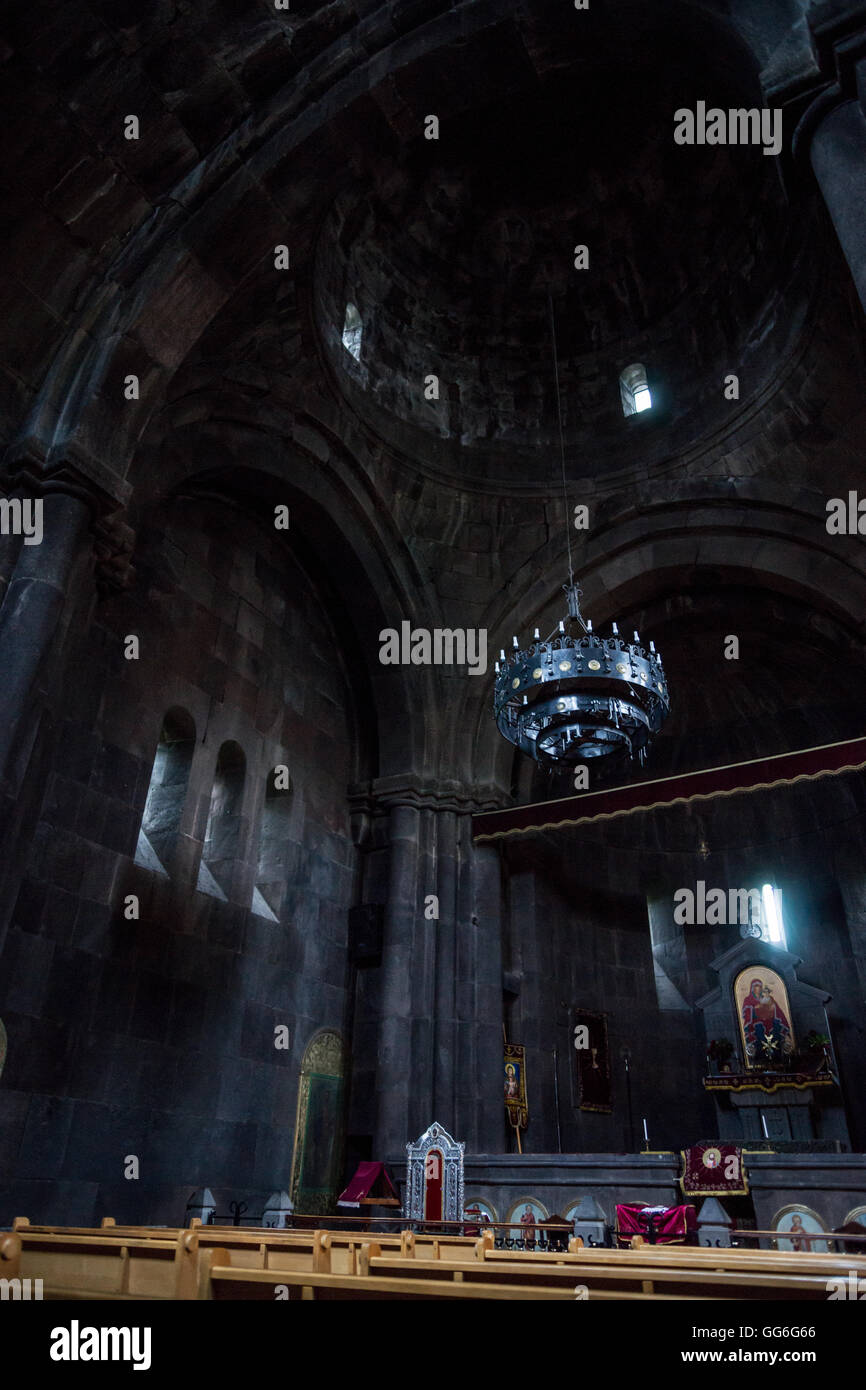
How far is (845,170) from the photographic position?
644 centimetres

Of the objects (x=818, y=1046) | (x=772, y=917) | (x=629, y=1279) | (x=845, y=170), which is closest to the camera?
(x=629, y=1279)

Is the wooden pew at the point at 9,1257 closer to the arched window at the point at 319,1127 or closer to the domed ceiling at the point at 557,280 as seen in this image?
the arched window at the point at 319,1127

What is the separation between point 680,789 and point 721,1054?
581 cm

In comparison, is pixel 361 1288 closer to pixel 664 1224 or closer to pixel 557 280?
pixel 664 1224

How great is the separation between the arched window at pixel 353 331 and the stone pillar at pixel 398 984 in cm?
758

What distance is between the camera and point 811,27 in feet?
21.8

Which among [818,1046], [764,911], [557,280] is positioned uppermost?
[557,280]

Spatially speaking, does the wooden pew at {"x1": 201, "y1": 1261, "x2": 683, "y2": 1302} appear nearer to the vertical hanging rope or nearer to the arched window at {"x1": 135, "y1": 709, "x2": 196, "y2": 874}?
the arched window at {"x1": 135, "y1": 709, "x2": 196, "y2": 874}

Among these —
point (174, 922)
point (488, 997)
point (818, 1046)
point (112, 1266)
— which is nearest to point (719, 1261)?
point (112, 1266)

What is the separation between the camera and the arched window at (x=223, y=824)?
10.9 metres

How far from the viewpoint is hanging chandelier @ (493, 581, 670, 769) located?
947 cm

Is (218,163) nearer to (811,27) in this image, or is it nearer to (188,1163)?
(811,27)

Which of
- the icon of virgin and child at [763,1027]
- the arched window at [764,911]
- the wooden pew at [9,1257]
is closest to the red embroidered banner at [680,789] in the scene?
the icon of virgin and child at [763,1027]

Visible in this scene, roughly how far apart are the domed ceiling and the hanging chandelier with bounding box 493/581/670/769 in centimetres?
583
